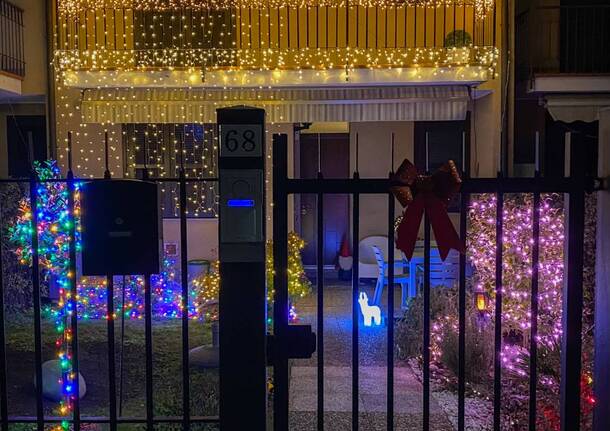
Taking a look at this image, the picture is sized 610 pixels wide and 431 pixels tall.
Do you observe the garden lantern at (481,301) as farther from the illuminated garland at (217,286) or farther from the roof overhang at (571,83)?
the roof overhang at (571,83)

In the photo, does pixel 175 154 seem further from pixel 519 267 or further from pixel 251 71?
pixel 519 267

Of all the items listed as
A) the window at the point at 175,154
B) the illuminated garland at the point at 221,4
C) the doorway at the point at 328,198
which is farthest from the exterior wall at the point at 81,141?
the doorway at the point at 328,198

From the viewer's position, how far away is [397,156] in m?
11.5

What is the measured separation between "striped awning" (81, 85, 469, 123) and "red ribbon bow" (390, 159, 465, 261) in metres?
6.66

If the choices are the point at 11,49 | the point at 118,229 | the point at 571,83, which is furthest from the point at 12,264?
the point at 571,83

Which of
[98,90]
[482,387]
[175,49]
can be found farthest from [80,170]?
[482,387]

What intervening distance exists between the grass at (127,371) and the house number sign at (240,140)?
2.48 meters

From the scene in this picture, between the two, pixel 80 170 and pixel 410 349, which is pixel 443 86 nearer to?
pixel 410 349

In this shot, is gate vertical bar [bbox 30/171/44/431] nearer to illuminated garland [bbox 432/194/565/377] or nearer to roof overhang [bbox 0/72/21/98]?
illuminated garland [bbox 432/194/565/377]

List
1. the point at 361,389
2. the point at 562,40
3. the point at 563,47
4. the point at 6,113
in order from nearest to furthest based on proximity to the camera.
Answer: the point at 361,389
the point at 562,40
the point at 563,47
the point at 6,113

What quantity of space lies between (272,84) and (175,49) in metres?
1.64

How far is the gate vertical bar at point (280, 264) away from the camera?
2844 mm

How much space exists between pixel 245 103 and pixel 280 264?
22.3 feet

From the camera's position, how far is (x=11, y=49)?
9.23 metres
